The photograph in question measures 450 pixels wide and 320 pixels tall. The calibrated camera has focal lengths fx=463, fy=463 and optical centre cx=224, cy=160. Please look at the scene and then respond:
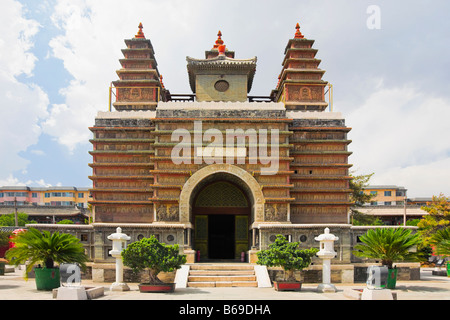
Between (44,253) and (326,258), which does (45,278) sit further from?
(326,258)

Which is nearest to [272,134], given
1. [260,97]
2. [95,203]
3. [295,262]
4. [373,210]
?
[260,97]

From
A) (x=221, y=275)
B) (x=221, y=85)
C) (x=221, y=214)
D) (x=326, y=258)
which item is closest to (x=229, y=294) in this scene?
(x=221, y=275)

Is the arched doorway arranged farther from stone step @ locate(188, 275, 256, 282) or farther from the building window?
the building window

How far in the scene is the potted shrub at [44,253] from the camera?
63.6 feet

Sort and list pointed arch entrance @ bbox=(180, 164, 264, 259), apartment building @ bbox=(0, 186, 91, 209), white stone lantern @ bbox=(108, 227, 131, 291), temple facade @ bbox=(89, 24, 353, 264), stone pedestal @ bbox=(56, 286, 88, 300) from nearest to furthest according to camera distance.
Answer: stone pedestal @ bbox=(56, 286, 88, 300), white stone lantern @ bbox=(108, 227, 131, 291), temple facade @ bbox=(89, 24, 353, 264), pointed arch entrance @ bbox=(180, 164, 264, 259), apartment building @ bbox=(0, 186, 91, 209)

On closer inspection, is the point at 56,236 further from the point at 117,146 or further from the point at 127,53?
the point at 127,53

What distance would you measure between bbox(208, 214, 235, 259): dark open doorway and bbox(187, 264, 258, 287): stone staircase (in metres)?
5.59

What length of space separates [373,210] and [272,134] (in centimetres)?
3779

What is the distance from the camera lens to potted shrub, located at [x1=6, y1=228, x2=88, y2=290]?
63.6 feet

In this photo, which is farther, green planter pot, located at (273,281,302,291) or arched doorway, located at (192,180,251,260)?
arched doorway, located at (192,180,251,260)

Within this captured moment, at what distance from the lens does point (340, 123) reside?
95.2 feet

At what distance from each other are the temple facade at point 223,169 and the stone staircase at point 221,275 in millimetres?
1539

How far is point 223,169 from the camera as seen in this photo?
85.7 ft

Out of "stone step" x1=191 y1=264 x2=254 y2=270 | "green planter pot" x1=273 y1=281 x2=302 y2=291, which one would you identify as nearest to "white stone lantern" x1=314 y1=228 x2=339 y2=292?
"green planter pot" x1=273 y1=281 x2=302 y2=291
